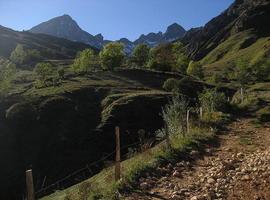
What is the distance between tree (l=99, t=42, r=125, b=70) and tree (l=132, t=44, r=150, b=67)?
18342mm

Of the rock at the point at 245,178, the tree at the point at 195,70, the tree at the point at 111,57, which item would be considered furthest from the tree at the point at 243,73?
the rock at the point at 245,178

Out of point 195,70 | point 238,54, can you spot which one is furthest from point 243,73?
point 238,54

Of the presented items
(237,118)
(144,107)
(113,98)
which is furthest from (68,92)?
(237,118)

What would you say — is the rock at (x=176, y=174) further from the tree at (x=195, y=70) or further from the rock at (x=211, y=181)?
the tree at (x=195, y=70)

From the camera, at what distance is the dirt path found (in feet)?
37.5

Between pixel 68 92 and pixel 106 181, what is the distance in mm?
57800

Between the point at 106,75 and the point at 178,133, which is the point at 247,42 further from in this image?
the point at 178,133

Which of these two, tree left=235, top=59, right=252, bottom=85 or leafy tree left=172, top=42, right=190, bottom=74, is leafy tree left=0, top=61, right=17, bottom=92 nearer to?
tree left=235, top=59, right=252, bottom=85

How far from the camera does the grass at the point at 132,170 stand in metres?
11.6

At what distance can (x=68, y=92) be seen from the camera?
231 ft

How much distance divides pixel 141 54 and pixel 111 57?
23304 millimetres

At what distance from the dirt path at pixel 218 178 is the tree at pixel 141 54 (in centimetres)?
10399

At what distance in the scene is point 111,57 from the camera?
325 feet

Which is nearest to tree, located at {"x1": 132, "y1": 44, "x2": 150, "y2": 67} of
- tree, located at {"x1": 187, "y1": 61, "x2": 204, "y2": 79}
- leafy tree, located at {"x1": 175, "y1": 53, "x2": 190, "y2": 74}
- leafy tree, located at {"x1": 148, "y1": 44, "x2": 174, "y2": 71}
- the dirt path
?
leafy tree, located at {"x1": 148, "y1": 44, "x2": 174, "y2": 71}
